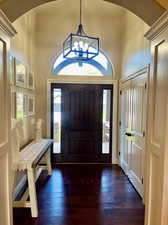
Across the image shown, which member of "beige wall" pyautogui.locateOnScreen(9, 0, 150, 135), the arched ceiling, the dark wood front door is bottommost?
the dark wood front door

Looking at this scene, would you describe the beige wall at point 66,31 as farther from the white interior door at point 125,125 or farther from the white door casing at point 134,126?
the white door casing at point 134,126

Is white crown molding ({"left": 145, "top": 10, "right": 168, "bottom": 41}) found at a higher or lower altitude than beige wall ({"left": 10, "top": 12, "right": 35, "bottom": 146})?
lower

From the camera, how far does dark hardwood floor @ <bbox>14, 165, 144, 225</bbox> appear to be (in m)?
2.36

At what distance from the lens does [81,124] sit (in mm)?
4539

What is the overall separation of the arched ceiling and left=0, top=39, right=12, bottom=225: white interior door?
0.99ft

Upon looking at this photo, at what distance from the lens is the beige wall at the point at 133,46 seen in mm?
2951

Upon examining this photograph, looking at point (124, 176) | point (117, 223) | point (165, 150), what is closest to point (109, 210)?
point (117, 223)

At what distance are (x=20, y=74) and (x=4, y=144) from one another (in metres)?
1.92

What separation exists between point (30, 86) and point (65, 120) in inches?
47.8

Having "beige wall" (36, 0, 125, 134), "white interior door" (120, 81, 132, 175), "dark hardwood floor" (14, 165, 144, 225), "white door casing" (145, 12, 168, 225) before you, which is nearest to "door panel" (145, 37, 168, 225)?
"white door casing" (145, 12, 168, 225)

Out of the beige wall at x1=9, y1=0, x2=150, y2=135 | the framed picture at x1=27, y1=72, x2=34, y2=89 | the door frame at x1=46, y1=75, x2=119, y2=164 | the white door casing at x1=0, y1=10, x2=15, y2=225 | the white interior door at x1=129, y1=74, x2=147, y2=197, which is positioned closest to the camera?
the white door casing at x1=0, y1=10, x2=15, y2=225

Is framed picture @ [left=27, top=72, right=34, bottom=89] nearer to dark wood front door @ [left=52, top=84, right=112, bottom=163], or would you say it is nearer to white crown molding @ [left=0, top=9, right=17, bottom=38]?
dark wood front door @ [left=52, top=84, right=112, bottom=163]

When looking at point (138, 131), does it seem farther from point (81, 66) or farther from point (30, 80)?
point (30, 80)

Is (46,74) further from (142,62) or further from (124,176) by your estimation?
(124,176)
